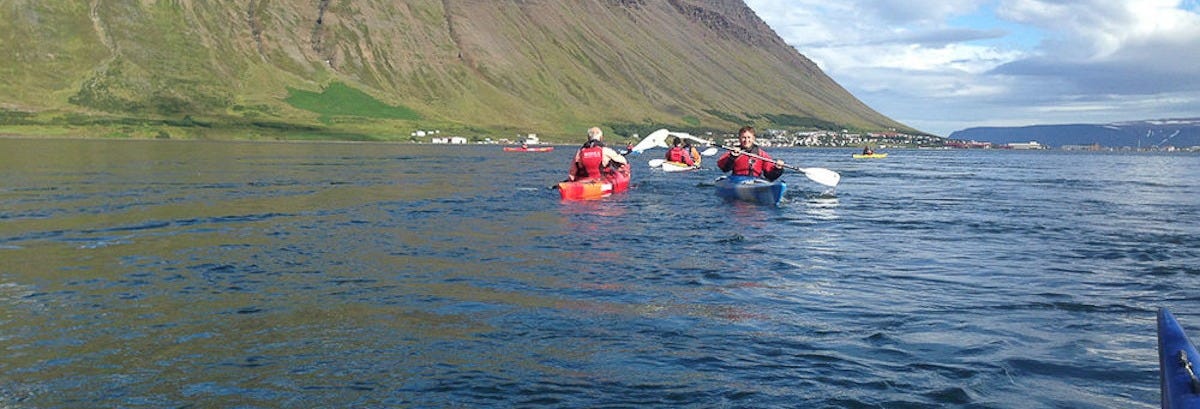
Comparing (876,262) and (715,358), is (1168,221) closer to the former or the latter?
(876,262)

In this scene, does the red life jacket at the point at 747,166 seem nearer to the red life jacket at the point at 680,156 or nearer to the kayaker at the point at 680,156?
the kayaker at the point at 680,156

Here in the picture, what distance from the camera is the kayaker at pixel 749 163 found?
38.2 m

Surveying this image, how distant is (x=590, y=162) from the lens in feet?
129

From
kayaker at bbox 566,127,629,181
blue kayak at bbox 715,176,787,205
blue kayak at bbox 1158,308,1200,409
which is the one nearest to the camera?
blue kayak at bbox 1158,308,1200,409

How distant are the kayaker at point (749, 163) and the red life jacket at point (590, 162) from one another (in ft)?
17.9

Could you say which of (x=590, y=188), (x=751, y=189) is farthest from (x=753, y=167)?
(x=590, y=188)

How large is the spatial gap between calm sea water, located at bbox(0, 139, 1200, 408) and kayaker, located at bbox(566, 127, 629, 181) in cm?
671

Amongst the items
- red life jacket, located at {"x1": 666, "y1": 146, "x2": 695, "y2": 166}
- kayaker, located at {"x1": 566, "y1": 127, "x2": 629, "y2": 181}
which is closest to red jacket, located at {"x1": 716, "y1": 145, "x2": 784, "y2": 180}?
kayaker, located at {"x1": 566, "y1": 127, "x2": 629, "y2": 181}

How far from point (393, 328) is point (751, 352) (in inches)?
217

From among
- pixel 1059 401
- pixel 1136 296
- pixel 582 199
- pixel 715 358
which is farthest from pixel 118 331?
pixel 582 199

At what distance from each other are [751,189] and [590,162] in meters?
7.25

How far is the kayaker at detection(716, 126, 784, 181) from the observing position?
38219 millimetres

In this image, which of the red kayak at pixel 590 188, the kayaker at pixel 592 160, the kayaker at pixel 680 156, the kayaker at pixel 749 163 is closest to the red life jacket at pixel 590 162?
the kayaker at pixel 592 160

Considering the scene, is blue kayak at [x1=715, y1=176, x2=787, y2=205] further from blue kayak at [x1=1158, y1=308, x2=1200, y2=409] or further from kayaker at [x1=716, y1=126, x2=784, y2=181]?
blue kayak at [x1=1158, y1=308, x2=1200, y2=409]
